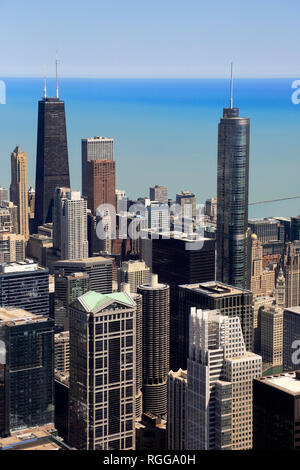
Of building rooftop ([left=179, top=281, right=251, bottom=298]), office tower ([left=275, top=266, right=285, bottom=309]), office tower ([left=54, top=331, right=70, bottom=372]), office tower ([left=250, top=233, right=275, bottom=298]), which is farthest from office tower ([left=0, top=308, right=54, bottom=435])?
office tower ([left=275, top=266, right=285, bottom=309])

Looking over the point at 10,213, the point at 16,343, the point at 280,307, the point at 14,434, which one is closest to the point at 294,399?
the point at 14,434

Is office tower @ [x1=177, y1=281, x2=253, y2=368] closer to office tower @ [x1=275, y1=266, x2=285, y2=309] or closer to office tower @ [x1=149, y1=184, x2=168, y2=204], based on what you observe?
office tower @ [x1=275, y1=266, x2=285, y2=309]

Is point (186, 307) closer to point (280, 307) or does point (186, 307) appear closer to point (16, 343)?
point (16, 343)

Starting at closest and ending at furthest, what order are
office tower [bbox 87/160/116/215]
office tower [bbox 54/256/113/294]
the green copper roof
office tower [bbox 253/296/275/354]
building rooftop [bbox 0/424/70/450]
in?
building rooftop [bbox 0/424/70/450]
the green copper roof
office tower [bbox 253/296/275/354]
office tower [bbox 54/256/113/294]
office tower [bbox 87/160/116/215]

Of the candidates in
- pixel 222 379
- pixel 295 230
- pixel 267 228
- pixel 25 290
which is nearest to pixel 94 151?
pixel 295 230

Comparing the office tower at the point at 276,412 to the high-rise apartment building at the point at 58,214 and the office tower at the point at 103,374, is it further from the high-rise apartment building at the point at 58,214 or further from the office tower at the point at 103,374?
the high-rise apartment building at the point at 58,214

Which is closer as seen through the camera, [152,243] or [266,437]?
[266,437]

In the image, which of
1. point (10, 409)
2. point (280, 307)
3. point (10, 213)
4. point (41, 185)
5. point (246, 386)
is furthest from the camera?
point (41, 185)

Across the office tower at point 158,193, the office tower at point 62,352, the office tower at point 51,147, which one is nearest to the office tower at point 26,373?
the office tower at point 62,352
